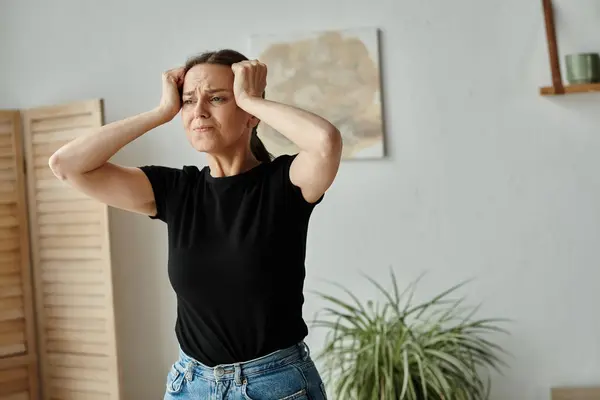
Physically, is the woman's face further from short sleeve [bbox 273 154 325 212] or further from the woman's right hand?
short sleeve [bbox 273 154 325 212]

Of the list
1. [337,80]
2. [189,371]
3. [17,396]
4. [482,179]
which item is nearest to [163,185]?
[189,371]

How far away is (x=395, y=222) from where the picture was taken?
3.63m

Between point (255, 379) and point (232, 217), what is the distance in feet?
1.00

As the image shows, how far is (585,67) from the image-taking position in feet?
11.1

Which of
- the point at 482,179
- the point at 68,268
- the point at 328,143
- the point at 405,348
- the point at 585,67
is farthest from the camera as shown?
the point at 68,268

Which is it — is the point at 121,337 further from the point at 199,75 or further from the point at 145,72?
the point at 199,75

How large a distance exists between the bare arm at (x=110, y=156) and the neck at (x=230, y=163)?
13 centimetres

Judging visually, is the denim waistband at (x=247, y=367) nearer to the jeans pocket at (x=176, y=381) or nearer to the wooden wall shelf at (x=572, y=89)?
the jeans pocket at (x=176, y=381)

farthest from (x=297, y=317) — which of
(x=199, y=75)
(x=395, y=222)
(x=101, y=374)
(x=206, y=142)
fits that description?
(x=101, y=374)

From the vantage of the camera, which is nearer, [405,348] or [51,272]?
[405,348]

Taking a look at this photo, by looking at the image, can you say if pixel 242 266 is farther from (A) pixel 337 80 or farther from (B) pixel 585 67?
(B) pixel 585 67

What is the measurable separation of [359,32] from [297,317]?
2214mm

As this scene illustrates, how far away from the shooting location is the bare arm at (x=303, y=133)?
1541 mm

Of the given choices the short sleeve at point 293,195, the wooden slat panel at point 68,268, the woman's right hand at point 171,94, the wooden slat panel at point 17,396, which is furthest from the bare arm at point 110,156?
the wooden slat panel at point 17,396
